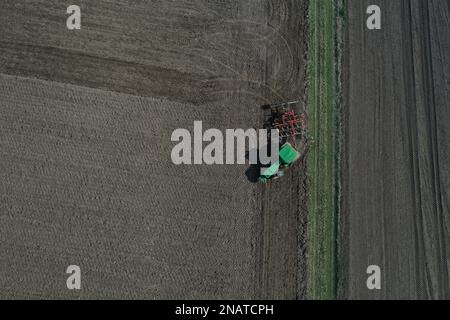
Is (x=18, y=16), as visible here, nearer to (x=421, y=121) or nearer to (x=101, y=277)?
(x=101, y=277)

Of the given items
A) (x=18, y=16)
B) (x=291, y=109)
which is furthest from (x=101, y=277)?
(x=18, y=16)

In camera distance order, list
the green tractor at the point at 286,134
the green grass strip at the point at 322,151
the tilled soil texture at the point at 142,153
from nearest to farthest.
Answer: the tilled soil texture at the point at 142,153 < the green grass strip at the point at 322,151 < the green tractor at the point at 286,134

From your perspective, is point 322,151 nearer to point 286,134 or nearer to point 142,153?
point 286,134

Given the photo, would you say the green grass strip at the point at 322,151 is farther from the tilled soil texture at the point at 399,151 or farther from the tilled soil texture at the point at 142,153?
the tilled soil texture at the point at 399,151

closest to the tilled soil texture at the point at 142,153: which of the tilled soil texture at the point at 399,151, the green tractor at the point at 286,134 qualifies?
the green tractor at the point at 286,134

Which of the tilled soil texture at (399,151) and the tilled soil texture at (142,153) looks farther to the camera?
the tilled soil texture at (399,151)
